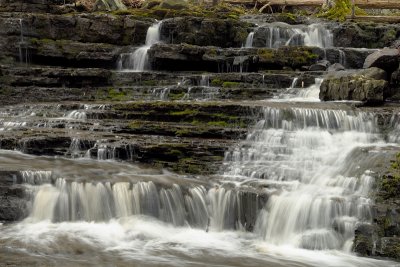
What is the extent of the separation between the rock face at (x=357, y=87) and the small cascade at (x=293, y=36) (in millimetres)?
6156

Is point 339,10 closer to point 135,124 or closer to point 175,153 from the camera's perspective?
point 135,124

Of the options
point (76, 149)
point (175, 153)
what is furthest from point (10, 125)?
point (175, 153)

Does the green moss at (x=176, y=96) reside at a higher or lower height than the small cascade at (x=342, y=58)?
lower

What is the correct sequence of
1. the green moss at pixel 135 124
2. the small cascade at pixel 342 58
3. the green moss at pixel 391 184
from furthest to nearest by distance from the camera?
the small cascade at pixel 342 58 < the green moss at pixel 135 124 < the green moss at pixel 391 184

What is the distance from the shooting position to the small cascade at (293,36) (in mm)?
24344

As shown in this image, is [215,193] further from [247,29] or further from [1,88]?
[247,29]

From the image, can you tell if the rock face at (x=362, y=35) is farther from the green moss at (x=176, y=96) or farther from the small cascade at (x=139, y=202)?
the small cascade at (x=139, y=202)

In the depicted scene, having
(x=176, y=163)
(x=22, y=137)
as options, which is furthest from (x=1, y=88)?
(x=176, y=163)

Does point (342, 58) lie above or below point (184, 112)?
above

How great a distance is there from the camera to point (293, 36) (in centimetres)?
2450

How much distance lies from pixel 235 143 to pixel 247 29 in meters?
11.8

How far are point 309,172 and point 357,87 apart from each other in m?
5.58

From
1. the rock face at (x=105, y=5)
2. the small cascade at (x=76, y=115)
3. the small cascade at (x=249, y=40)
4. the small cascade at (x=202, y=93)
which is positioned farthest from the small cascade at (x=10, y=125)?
the rock face at (x=105, y=5)

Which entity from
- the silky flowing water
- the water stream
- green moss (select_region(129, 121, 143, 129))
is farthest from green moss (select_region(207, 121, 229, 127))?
green moss (select_region(129, 121, 143, 129))
